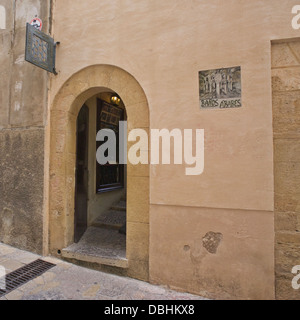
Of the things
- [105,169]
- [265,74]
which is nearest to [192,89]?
[265,74]

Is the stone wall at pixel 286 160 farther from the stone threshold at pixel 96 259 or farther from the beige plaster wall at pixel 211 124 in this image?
the stone threshold at pixel 96 259

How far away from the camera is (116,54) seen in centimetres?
313

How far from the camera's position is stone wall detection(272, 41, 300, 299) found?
2473 millimetres

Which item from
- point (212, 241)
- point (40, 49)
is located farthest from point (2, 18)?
point (212, 241)

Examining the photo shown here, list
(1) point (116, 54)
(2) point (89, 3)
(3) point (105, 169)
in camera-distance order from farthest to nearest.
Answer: (3) point (105, 169) → (2) point (89, 3) → (1) point (116, 54)

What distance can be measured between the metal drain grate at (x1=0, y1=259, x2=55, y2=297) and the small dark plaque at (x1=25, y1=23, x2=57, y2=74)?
304cm

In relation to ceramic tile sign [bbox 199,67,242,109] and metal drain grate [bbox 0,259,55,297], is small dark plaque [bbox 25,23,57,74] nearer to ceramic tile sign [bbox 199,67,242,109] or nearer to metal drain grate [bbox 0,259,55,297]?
ceramic tile sign [bbox 199,67,242,109]

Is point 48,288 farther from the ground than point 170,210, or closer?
closer

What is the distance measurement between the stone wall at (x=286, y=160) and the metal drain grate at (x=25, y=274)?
3.16m

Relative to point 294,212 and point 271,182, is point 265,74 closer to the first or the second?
point 271,182

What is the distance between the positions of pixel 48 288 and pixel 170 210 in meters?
1.85

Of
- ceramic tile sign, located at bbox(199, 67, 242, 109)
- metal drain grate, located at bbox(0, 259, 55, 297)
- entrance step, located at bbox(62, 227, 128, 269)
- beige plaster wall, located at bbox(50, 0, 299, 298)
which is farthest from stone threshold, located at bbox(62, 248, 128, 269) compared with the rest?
ceramic tile sign, located at bbox(199, 67, 242, 109)

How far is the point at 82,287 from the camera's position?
8.99 ft
